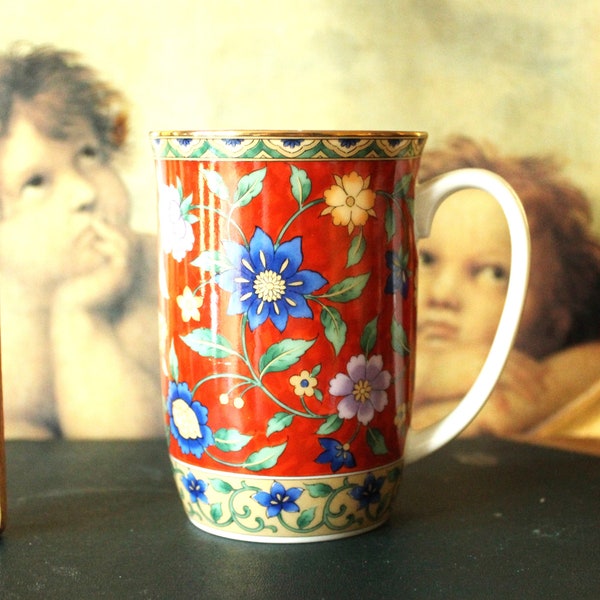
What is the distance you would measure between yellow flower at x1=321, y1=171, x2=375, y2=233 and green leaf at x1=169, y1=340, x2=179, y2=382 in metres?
0.12

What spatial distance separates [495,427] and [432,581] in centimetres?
29

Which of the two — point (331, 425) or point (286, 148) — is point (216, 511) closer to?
point (331, 425)

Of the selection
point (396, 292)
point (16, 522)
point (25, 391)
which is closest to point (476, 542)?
point (396, 292)

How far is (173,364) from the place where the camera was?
0.55 m

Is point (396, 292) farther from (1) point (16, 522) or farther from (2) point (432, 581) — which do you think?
(1) point (16, 522)

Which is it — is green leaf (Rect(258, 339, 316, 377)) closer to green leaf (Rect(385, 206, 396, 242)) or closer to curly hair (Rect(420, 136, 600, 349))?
green leaf (Rect(385, 206, 396, 242))

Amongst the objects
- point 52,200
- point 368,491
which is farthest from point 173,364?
point 52,200

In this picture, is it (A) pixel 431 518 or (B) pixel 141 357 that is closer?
(A) pixel 431 518

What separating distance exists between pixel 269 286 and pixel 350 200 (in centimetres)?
6

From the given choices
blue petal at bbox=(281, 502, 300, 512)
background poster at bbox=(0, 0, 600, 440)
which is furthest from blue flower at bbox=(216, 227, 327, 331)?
background poster at bbox=(0, 0, 600, 440)

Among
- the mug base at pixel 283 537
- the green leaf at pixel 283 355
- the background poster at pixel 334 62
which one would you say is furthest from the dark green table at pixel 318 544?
→ the background poster at pixel 334 62

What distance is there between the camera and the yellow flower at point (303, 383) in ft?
1.70

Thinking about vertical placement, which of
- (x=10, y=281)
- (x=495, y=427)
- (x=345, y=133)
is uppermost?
(x=345, y=133)

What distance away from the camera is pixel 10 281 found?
735 mm
